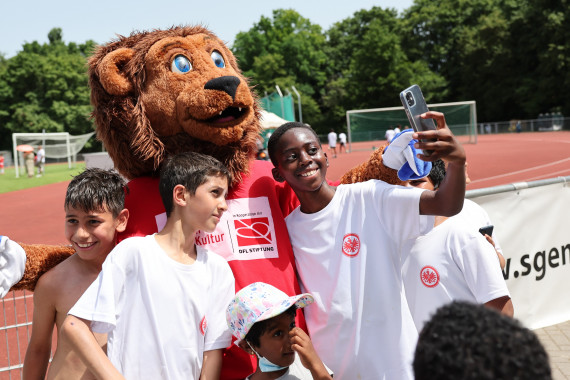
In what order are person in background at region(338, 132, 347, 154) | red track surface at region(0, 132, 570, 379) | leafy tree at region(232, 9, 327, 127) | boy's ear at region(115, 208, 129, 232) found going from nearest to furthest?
boy's ear at region(115, 208, 129, 232) < red track surface at region(0, 132, 570, 379) < person in background at region(338, 132, 347, 154) < leafy tree at region(232, 9, 327, 127)

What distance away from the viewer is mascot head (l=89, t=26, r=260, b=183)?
2719 millimetres

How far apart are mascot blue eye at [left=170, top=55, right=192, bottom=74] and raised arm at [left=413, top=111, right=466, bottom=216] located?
55.5 inches

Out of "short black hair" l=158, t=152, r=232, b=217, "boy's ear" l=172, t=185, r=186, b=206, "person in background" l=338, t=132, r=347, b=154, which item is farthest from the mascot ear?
"person in background" l=338, t=132, r=347, b=154

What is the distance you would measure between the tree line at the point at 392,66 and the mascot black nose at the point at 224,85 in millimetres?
43574

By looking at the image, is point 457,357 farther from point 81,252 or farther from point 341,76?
point 341,76

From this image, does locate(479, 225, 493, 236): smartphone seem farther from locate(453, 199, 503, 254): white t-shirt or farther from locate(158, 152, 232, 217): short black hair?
locate(158, 152, 232, 217): short black hair

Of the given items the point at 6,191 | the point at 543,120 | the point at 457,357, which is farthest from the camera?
the point at 543,120

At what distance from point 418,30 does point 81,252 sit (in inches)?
2384

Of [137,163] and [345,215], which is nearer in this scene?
[345,215]

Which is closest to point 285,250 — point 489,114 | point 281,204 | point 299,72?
point 281,204

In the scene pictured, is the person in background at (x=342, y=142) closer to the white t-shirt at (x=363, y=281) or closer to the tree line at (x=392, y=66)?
the tree line at (x=392, y=66)

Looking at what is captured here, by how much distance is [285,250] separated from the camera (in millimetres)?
2629

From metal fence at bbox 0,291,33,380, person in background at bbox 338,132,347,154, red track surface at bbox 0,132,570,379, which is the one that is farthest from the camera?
person in background at bbox 338,132,347,154

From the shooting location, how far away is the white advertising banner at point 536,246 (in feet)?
15.6
